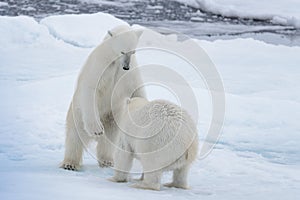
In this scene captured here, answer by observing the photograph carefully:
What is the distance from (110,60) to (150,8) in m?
6.99

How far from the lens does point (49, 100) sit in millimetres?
5141

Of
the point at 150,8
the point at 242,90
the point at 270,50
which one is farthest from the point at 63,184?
the point at 150,8

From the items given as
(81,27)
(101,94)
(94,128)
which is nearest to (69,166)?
(94,128)

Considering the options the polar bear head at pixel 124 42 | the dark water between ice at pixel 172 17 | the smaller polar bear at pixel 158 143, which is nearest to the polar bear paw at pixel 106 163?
the smaller polar bear at pixel 158 143

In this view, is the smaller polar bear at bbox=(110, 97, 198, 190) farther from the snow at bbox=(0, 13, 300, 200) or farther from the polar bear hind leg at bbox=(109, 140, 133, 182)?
the snow at bbox=(0, 13, 300, 200)

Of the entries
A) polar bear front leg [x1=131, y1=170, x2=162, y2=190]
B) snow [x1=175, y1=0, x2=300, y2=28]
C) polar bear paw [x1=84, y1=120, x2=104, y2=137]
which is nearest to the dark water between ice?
snow [x1=175, y1=0, x2=300, y2=28]

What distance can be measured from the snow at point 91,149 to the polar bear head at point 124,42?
0.68 meters

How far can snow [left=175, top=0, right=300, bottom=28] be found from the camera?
9.84 m

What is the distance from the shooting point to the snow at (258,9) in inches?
387

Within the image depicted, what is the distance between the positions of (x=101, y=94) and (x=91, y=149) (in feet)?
1.73

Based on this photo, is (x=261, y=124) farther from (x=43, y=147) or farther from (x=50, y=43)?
(x=50, y=43)

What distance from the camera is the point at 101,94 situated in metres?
3.51

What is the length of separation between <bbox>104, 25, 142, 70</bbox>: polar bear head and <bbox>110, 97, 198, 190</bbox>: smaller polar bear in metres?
0.28

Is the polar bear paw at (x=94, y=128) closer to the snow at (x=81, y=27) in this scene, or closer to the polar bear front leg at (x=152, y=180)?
the polar bear front leg at (x=152, y=180)
